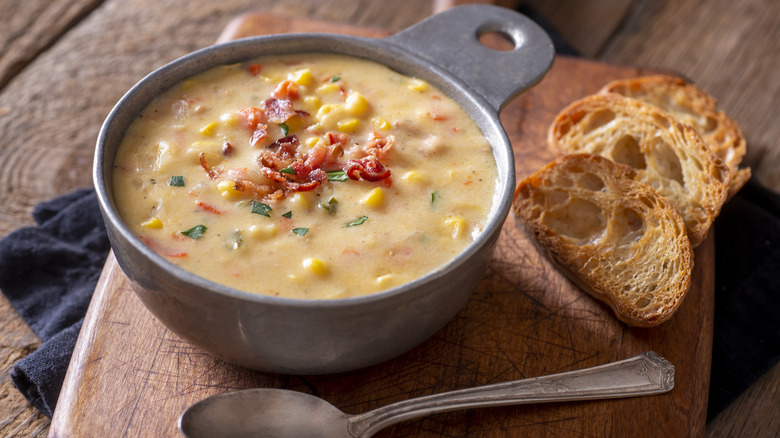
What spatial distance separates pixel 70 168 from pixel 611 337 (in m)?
2.62

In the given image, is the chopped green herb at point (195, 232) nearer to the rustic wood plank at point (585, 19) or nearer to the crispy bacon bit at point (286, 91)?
the crispy bacon bit at point (286, 91)

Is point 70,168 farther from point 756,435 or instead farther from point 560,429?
point 756,435

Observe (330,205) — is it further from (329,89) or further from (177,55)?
(177,55)

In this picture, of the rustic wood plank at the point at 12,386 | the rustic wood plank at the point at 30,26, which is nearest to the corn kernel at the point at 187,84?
the rustic wood plank at the point at 12,386

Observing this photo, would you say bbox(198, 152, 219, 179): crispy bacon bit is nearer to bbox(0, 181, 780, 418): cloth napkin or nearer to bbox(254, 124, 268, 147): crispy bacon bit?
bbox(254, 124, 268, 147): crispy bacon bit

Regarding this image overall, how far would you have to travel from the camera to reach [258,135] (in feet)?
8.83

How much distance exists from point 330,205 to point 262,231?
0.84 ft

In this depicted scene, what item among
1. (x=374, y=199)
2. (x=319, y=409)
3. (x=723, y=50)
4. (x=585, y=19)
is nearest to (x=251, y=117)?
(x=374, y=199)

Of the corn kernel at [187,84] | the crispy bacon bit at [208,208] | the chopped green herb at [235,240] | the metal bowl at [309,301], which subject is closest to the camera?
the metal bowl at [309,301]

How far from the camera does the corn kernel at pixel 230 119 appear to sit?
2729mm

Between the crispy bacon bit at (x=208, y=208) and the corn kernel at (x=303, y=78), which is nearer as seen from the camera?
the crispy bacon bit at (x=208, y=208)

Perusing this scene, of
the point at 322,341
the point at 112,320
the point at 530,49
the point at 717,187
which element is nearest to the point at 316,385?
the point at 322,341

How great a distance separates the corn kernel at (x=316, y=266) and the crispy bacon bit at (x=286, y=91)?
902mm

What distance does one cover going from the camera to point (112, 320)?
8.59ft
